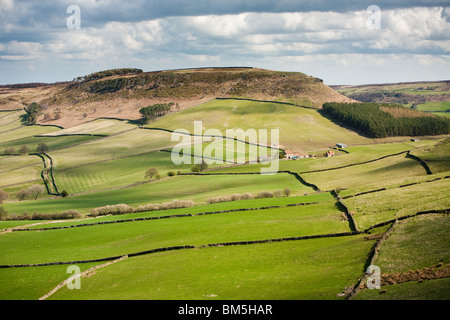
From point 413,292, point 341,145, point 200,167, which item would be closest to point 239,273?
point 413,292

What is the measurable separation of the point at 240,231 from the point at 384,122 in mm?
121368

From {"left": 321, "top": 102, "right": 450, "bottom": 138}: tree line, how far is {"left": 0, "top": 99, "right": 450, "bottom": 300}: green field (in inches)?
1479

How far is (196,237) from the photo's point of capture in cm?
4894

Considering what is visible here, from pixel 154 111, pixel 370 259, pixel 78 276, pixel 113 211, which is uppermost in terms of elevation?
pixel 154 111

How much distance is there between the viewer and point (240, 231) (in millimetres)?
49344

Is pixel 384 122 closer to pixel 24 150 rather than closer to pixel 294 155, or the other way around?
pixel 294 155

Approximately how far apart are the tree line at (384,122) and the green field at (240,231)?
37.6 metres

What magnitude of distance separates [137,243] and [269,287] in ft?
74.6

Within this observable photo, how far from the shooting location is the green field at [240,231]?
32594 millimetres

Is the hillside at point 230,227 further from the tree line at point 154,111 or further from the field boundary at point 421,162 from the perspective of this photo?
the tree line at point 154,111

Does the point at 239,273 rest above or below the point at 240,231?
above

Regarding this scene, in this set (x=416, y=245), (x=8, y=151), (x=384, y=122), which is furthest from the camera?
(x=384, y=122)

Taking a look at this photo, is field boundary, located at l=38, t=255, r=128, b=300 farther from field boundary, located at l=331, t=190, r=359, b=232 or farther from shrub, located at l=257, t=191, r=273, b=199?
shrub, located at l=257, t=191, r=273, b=199

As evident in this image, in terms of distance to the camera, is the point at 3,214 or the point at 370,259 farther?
the point at 3,214
